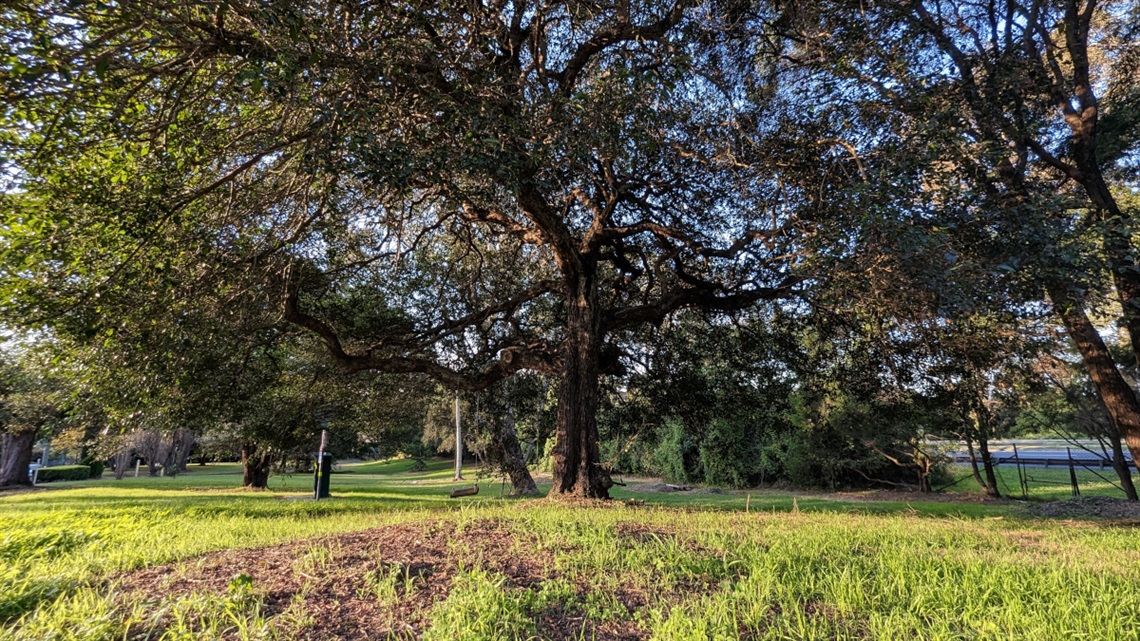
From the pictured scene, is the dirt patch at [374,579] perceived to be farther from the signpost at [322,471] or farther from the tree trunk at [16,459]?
the tree trunk at [16,459]

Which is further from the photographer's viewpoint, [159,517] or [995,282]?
[159,517]

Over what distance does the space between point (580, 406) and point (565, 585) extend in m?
5.61

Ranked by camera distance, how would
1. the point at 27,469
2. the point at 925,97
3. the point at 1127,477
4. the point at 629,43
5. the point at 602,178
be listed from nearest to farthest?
the point at 925,97 < the point at 629,43 < the point at 602,178 < the point at 1127,477 < the point at 27,469

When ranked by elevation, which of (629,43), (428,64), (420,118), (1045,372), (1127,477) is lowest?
(1127,477)

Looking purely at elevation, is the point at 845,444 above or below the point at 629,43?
below

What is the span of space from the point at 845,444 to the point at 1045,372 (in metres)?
10.2

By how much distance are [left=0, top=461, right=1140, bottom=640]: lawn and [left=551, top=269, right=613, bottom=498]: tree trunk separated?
3.49 metres

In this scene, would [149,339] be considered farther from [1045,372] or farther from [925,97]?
[1045,372]

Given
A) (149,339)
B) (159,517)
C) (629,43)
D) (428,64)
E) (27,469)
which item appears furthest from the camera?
(27,469)

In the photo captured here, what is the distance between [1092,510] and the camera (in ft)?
31.9

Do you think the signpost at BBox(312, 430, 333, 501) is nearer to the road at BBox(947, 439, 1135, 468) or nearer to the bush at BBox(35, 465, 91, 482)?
the road at BBox(947, 439, 1135, 468)

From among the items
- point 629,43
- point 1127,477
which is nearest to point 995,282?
point 629,43

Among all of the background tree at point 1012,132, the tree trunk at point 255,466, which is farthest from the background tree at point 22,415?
the background tree at point 1012,132

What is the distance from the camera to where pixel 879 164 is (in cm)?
645
